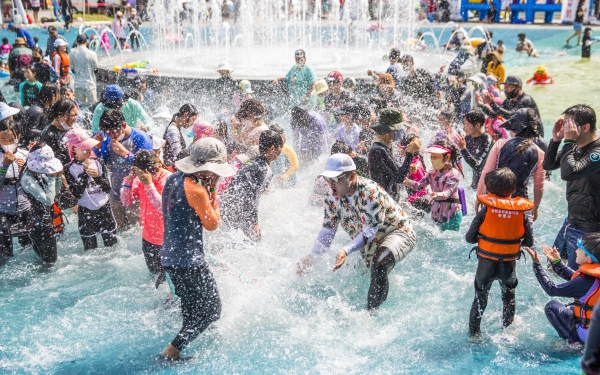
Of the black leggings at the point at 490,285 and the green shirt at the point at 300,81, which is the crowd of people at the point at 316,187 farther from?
the green shirt at the point at 300,81

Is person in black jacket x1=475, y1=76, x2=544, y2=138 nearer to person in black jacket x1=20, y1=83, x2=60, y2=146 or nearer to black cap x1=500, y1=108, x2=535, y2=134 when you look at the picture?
black cap x1=500, y1=108, x2=535, y2=134

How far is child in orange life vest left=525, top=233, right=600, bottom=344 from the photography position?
4.16 metres

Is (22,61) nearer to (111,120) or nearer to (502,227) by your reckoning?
(111,120)

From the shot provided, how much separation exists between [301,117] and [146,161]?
3.39 m

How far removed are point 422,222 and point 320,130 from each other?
2.03m

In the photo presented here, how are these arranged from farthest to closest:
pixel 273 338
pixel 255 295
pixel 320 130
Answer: pixel 320 130
pixel 255 295
pixel 273 338

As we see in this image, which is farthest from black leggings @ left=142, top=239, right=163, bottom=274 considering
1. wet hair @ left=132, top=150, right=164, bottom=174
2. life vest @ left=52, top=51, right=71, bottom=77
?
life vest @ left=52, top=51, right=71, bottom=77

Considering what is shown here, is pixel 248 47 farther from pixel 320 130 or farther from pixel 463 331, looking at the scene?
pixel 463 331

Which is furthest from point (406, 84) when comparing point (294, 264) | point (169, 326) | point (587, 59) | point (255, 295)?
point (587, 59)

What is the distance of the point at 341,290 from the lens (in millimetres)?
5867

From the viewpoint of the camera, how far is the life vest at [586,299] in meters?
4.13

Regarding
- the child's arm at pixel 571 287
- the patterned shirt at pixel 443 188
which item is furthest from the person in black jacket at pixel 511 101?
the child's arm at pixel 571 287

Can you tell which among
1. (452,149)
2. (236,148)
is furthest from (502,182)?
(236,148)

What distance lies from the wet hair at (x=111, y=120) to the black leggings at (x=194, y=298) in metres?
2.33
